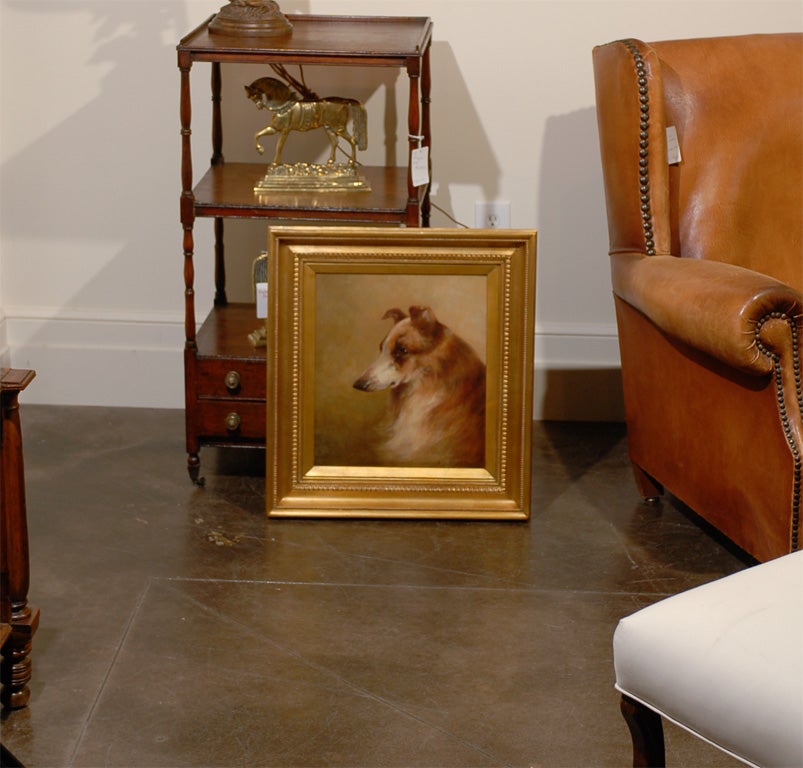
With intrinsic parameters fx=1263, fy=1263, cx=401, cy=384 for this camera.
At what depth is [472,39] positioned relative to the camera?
3107 mm

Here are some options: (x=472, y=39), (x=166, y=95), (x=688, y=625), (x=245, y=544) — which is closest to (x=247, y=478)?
(x=245, y=544)

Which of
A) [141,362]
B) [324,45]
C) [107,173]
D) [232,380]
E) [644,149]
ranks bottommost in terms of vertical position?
[141,362]

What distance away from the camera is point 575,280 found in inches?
129

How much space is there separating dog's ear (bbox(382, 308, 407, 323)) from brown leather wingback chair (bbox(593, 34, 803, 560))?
469mm

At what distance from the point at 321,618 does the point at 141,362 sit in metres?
1.29

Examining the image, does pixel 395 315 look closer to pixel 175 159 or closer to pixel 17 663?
pixel 175 159

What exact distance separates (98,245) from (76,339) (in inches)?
10.3

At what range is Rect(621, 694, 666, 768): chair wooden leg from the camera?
1558mm

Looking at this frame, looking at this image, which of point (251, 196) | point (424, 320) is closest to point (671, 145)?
point (424, 320)

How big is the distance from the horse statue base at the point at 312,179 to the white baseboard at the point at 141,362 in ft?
2.20

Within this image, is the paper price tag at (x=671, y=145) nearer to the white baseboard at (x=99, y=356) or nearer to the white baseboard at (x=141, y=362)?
the white baseboard at (x=141, y=362)

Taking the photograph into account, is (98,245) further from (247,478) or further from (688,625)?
(688,625)

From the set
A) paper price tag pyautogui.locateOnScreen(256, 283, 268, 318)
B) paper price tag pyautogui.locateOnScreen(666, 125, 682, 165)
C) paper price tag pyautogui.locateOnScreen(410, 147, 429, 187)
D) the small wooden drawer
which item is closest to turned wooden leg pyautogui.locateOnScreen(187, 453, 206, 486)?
the small wooden drawer

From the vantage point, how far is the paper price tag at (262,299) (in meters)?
2.85
